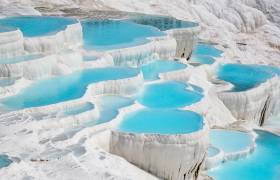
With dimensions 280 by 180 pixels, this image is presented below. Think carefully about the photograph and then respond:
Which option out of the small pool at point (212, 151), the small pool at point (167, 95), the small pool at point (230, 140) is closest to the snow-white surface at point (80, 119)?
the small pool at point (167, 95)

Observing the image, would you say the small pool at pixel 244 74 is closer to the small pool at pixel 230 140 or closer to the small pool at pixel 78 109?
the small pool at pixel 230 140

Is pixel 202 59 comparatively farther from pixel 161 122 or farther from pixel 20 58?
pixel 161 122

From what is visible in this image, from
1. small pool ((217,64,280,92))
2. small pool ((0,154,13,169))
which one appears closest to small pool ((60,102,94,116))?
small pool ((0,154,13,169))

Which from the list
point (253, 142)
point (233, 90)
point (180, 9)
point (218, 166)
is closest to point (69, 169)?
point (218, 166)

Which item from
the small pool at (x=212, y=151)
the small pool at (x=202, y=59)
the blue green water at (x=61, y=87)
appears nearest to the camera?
the blue green water at (x=61, y=87)

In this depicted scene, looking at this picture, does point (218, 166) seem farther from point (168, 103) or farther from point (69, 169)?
point (69, 169)

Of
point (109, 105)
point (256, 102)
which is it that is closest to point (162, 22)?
point (256, 102)

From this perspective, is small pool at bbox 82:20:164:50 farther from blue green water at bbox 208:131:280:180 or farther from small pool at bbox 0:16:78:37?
blue green water at bbox 208:131:280:180
